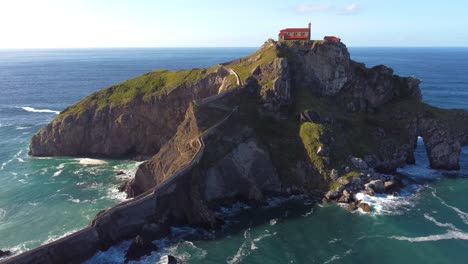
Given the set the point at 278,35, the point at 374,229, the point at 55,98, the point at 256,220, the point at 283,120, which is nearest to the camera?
the point at 374,229

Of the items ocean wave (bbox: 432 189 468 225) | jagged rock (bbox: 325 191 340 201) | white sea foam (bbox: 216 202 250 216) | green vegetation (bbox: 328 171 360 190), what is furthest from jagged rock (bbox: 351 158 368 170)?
white sea foam (bbox: 216 202 250 216)

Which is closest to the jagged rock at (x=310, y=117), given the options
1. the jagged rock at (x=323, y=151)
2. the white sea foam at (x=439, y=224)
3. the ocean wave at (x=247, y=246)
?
the jagged rock at (x=323, y=151)

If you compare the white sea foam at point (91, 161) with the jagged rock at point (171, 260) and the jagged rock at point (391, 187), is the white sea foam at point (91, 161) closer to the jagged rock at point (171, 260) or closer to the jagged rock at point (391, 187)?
the jagged rock at point (171, 260)

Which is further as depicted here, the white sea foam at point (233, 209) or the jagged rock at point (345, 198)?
the jagged rock at point (345, 198)

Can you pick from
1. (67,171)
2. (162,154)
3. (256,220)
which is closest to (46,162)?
(67,171)

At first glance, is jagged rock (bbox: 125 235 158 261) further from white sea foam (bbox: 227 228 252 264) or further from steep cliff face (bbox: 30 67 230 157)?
steep cliff face (bbox: 30 67 230 157)

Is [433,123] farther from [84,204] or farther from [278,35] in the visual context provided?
[84,204]

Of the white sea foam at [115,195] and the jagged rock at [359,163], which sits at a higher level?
the jagged rock at [359,163]
